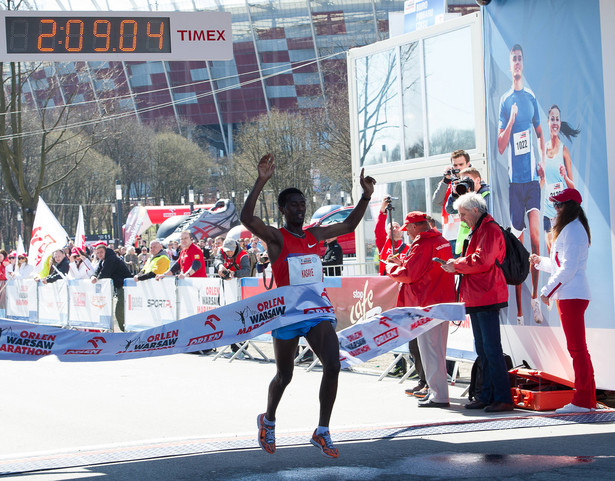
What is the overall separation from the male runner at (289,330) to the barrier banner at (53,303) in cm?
1362

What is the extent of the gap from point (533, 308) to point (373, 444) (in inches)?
115

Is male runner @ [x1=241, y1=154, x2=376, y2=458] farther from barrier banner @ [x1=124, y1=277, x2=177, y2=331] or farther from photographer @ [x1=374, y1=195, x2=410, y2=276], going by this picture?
barrier banner @ [x1=124, y1=277, x2=177, y2=331]

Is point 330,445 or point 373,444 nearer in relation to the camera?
point 330,445

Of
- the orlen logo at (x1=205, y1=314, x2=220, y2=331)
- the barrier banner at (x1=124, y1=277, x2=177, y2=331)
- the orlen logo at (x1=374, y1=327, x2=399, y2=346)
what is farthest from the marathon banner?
the barrier banner at (x1=124, y1=277, x2=177, y2=331)

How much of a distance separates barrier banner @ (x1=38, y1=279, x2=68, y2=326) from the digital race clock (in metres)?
9.41

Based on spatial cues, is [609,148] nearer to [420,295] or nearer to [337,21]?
[420,295]

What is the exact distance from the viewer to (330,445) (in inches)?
254

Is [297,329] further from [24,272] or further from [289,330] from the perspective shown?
[24,272]

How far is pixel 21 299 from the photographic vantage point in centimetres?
2222

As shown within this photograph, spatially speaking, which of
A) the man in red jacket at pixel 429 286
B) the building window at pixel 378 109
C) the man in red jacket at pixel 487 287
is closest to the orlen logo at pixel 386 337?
the man in red jacket at pixel 487 287

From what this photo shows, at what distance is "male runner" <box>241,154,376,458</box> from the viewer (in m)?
6.55

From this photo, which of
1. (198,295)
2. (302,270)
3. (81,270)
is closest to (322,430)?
(302,270)

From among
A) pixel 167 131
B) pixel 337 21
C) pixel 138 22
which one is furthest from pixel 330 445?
pixel 337 21

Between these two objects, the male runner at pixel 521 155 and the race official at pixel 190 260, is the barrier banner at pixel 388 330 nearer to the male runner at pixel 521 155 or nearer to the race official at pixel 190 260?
the male runner at pixel 521 155
